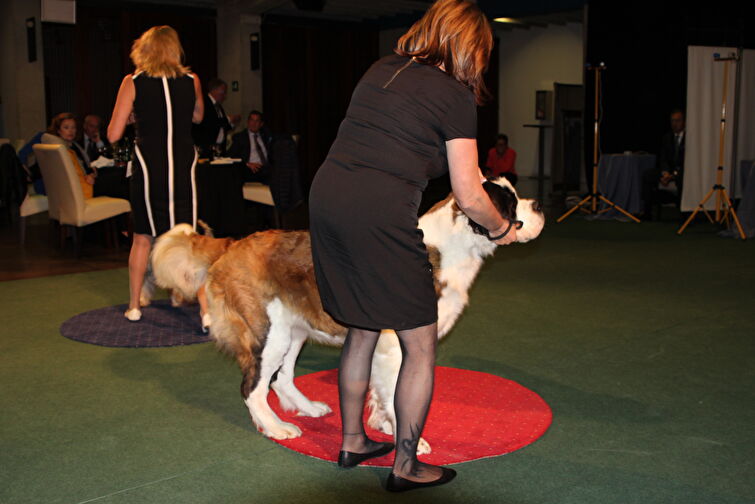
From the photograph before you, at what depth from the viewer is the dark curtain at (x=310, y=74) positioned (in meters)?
16.1

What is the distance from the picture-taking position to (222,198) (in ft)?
26.8

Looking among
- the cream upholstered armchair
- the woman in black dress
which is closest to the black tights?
the woman in black dress

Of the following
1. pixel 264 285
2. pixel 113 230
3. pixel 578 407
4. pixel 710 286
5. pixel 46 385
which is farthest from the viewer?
pixel 113 230

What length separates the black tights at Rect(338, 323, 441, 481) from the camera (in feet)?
7.72

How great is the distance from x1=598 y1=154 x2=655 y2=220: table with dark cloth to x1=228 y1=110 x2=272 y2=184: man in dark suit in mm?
4589

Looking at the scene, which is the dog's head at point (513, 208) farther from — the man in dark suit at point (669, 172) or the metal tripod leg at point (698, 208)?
the man in dark suit at point (669, 172)

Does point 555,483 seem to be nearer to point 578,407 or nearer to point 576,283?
point 578,407

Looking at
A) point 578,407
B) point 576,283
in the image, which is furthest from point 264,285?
point 576,283

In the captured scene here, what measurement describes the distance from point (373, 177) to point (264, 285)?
868 mm

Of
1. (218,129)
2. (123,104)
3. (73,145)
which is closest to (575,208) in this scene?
(218,129)

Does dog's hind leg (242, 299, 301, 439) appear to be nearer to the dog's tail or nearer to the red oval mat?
the red oval mat

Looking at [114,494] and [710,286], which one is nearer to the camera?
[114,494]

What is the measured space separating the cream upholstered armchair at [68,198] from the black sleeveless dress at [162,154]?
122 inches

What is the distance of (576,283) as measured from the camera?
596 cm
